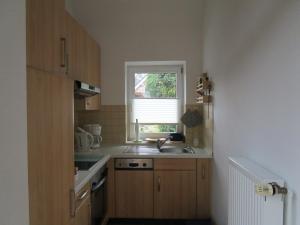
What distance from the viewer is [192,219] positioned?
9.07ft

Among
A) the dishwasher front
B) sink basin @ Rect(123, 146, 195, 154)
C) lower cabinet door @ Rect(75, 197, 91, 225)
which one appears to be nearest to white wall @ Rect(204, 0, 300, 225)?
sink basin @ Rect(123, 146, 195, 154)

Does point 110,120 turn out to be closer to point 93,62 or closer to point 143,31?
point 93,62

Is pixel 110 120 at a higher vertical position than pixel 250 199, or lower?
higher

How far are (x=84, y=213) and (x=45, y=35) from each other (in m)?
1.27

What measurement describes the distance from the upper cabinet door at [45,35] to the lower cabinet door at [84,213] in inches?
37.5

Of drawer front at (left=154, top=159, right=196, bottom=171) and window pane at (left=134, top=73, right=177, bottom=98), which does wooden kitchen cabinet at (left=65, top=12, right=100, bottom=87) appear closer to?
window pane at (left=134, top=73, right=177, bottom=98)

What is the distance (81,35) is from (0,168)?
194 centimetres

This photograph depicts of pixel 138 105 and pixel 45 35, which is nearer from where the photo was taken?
pixel 45 35

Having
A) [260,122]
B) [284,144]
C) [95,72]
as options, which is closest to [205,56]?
[95,72]

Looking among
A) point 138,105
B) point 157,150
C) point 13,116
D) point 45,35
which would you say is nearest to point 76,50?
point 45,35

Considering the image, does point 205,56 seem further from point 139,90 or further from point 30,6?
point 30,6

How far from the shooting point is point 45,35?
3.92ft

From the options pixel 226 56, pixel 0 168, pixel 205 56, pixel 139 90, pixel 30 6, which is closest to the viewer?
pixel 0 168

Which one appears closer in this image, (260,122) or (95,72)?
(260,122)
